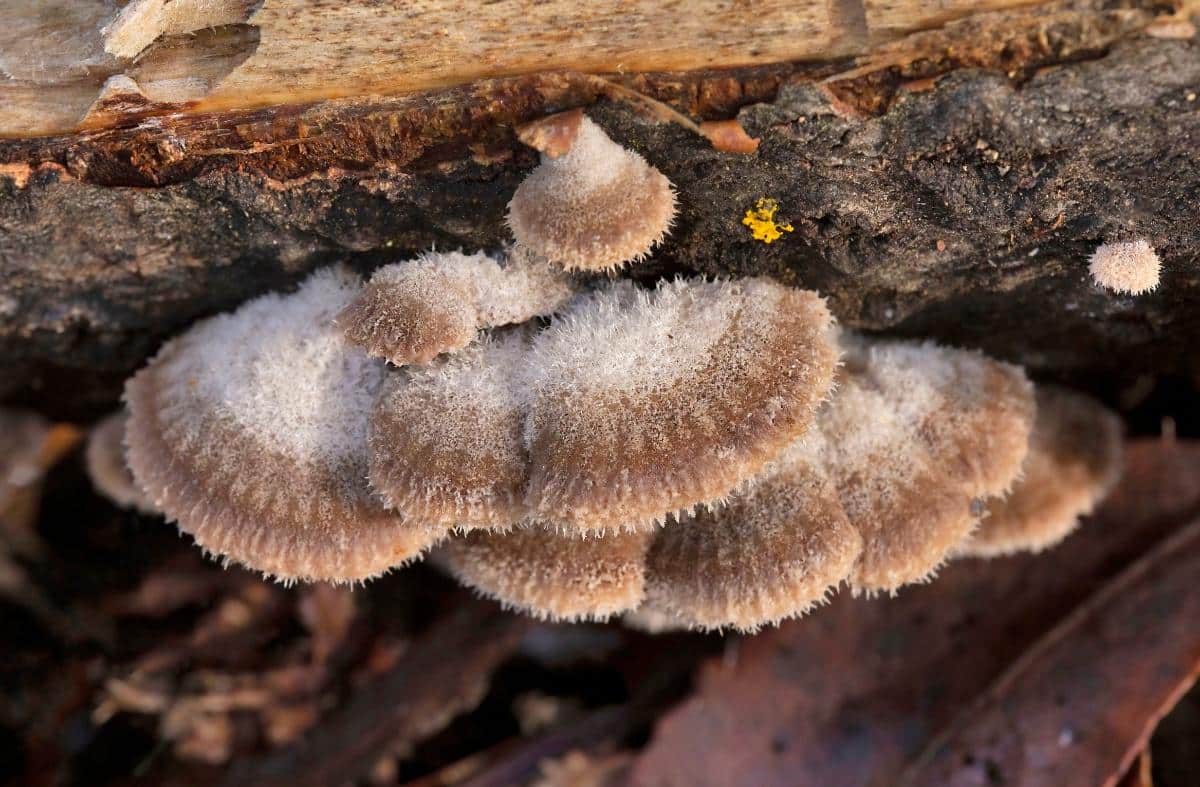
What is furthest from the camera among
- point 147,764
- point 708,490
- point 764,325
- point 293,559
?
point 147,764

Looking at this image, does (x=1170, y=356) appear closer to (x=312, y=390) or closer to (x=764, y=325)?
(x=764, y=325)

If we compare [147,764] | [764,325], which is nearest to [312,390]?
[764,325]

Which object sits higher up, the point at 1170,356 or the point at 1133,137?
the point at 1133,137

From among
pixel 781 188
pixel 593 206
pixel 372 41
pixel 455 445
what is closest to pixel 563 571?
pixel 455 445

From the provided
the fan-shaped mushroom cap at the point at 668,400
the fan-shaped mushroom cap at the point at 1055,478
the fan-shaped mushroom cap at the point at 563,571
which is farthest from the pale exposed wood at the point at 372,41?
the fan-shaped mushroom cap at the point at 1055,478

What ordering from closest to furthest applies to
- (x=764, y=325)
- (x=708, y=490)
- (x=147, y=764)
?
1. (x=708, y=490)
2. (x=764, y=325)
3. (x=147, y=764)
